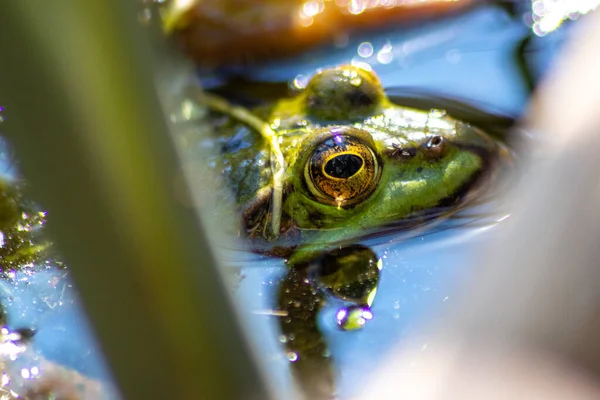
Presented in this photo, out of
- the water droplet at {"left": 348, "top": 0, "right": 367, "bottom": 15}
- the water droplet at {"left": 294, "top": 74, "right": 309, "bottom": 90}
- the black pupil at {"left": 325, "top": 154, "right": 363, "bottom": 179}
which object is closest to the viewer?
the black pupil at {"left": 325, "top": 154, "right": 363, "bottom": 179}

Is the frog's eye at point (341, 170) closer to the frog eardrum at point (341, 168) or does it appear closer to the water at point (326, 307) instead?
the frog eardrum at point (341, 168)

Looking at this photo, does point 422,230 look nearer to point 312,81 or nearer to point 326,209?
point 326,209

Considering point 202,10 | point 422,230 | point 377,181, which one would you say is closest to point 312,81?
point 377,181

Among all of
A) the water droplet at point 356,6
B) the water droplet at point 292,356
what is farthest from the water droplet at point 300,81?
the water droplet at point 292,356

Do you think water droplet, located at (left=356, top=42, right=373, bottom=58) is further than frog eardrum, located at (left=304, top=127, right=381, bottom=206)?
Yes

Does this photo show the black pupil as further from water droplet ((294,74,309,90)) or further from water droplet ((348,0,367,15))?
water droplet ((348,0,367,15))

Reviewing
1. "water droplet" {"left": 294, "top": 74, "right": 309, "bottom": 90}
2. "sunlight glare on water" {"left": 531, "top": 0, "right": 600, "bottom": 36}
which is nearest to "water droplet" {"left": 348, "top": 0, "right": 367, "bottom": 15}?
"water droplet" {"left": 294, "top": 74, "right": 309, "bottom": 90}

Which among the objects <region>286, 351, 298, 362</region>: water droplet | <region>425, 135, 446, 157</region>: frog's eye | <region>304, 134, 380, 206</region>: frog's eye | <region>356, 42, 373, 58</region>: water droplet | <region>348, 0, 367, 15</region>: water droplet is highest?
<region>348, 0, 367, 15</region>: water droplet

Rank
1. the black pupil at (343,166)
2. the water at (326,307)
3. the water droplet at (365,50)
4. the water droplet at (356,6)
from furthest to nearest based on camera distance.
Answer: the water droplet at (356,6), the water droplet at (365,50), the black pupil at (343,166), the water at (326,307)
